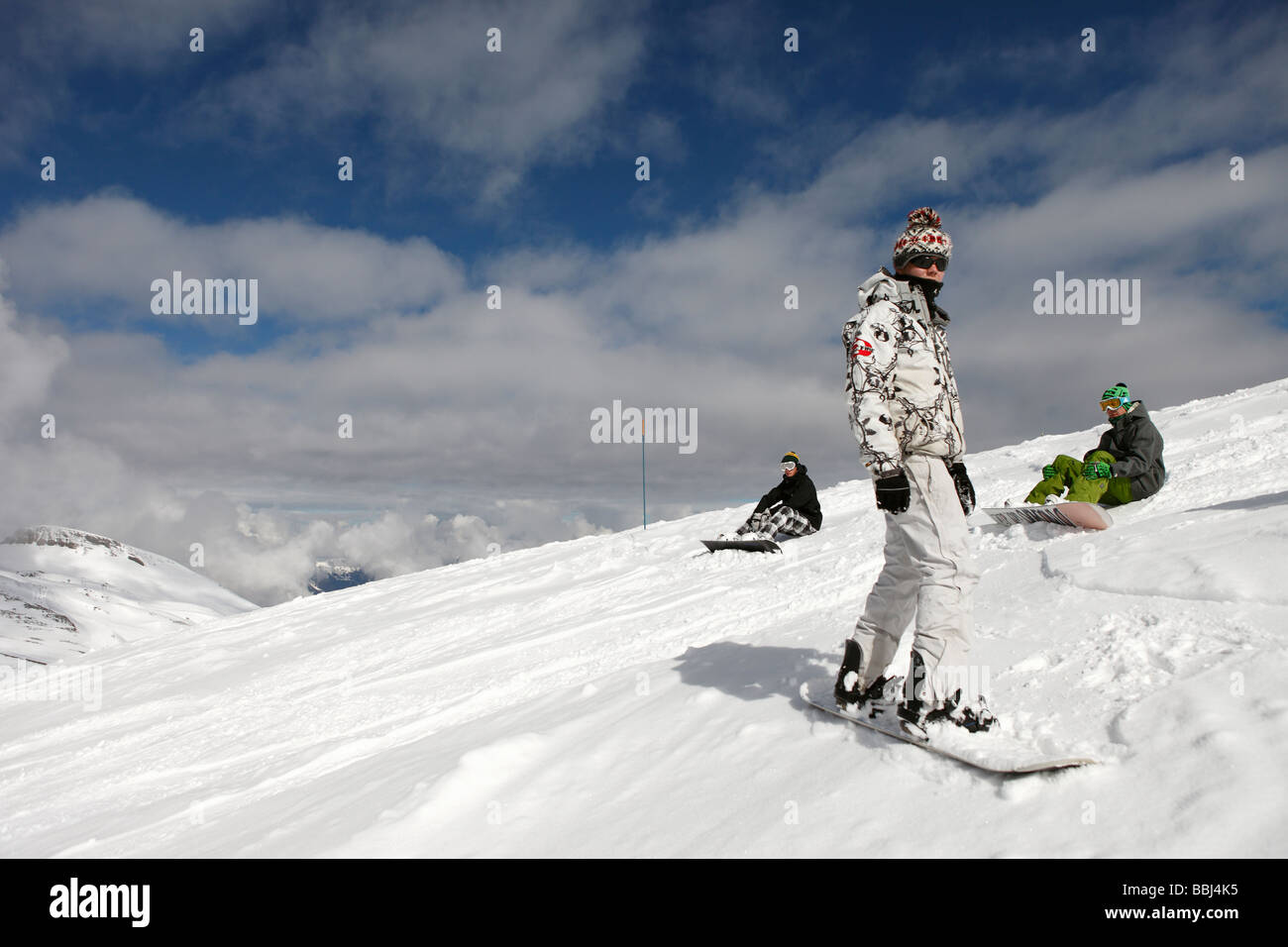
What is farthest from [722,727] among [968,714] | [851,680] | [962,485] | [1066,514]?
[1066,514]

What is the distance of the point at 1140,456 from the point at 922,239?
20.0 ft

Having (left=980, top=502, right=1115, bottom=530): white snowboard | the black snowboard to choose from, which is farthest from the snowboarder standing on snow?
the black snowboard

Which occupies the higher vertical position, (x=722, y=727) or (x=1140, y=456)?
(x=1140, y=456)

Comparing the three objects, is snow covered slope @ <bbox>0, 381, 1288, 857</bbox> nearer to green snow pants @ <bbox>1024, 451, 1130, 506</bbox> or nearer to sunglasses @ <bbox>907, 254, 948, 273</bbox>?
green snow pants @ <bbox>1024, 451, 1130, 506</bbox>

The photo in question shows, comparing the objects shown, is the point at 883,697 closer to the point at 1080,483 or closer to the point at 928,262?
the point at 928,262

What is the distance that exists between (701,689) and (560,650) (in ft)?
10.4

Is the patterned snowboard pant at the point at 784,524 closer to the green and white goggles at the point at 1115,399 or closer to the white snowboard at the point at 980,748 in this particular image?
the green and white goggles at the point at 1115,399

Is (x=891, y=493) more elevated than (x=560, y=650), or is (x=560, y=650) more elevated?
(x=891, y=493)

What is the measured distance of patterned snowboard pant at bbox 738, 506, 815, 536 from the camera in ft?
37.2

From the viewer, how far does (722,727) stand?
3.93 m

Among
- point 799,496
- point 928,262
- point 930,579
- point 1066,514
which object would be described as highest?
point 928,262

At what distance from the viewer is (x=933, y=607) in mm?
3238
